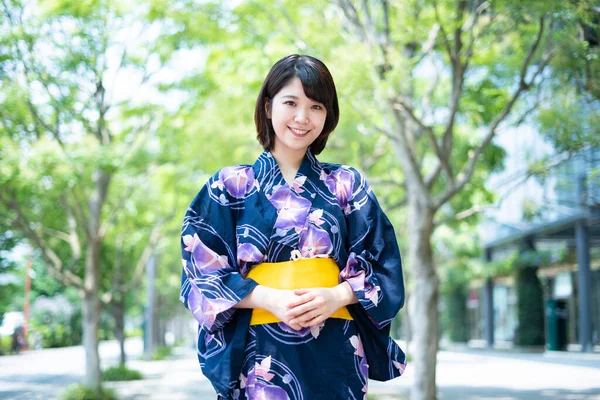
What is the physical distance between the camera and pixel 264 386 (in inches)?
83.0

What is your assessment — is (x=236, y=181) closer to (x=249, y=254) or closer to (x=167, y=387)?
(x=249, y=254)

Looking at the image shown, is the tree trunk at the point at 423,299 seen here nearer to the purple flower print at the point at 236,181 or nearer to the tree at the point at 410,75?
the tree at the point at 410,75

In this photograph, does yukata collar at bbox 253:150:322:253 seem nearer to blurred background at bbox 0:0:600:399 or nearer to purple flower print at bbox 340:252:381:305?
purple flower print at bbox 340:252:381:305

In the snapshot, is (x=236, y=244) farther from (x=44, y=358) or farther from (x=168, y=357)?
(x=168, y=357)

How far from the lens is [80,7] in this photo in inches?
392

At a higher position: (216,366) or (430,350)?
(216,366)

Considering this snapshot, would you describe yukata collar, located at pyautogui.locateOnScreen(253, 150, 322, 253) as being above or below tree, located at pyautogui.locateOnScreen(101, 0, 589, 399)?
below

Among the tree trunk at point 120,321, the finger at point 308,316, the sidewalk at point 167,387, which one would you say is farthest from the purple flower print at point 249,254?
the tree trunk at point 120,321

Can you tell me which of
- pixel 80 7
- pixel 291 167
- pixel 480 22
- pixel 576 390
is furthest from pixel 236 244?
pixel 576 390

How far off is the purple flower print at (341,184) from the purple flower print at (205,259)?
399 mm

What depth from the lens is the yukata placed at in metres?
2.11

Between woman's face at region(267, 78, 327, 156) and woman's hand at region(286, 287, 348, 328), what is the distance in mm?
514

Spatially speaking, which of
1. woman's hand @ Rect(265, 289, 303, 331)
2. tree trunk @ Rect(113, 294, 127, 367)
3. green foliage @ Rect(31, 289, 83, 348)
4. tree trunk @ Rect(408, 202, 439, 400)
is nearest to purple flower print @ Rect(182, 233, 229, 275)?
woman's hand @ Rect(265, 289, 303, 331)

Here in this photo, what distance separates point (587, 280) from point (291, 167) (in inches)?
837
